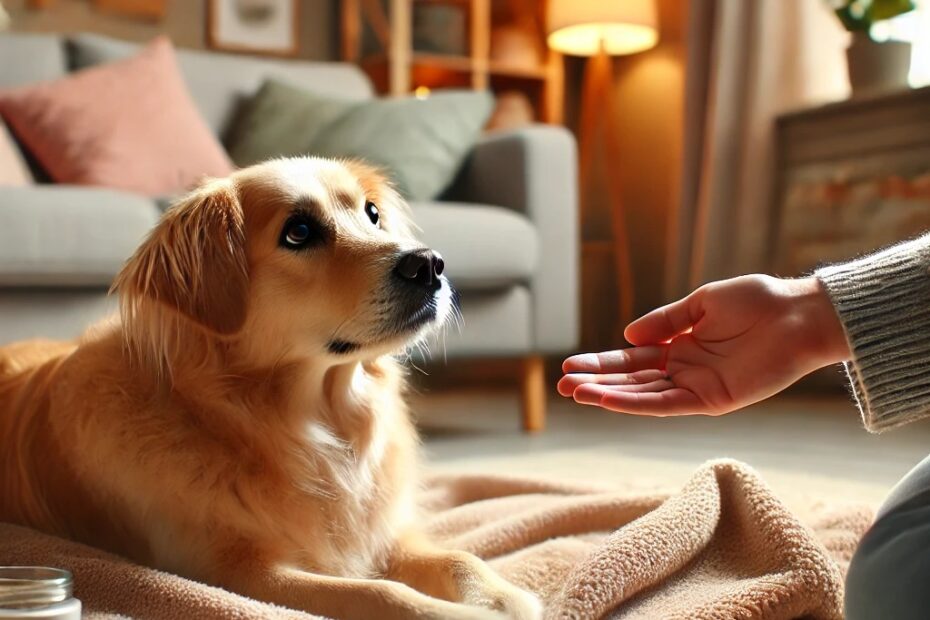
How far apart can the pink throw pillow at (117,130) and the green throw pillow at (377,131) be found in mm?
194

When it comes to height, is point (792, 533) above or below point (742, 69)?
below

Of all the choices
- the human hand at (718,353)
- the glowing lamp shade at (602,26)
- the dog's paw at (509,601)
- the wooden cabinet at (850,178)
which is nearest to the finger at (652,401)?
the human hand at (718,353)

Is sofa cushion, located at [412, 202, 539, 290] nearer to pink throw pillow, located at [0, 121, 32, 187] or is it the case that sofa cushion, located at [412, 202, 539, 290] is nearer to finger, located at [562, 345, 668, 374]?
pink throw pillow, located at [0, 121, 32, 187]

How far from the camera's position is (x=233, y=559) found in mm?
1181

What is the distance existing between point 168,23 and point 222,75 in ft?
3.33

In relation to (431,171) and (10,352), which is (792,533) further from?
(431,171)

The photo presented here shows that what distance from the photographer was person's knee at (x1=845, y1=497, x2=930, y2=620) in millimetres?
746

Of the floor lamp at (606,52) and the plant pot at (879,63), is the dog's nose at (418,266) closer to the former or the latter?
the plant pot at (879,63)

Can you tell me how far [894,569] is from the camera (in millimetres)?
774

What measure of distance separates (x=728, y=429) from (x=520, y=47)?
2.32m

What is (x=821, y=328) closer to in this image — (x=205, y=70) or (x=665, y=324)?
(x=665, y=324)

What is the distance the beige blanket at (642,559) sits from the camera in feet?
3.55

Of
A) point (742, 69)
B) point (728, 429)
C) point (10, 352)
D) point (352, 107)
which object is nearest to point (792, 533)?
point (10, 352)

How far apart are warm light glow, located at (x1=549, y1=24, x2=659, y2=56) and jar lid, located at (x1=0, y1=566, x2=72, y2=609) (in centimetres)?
354
